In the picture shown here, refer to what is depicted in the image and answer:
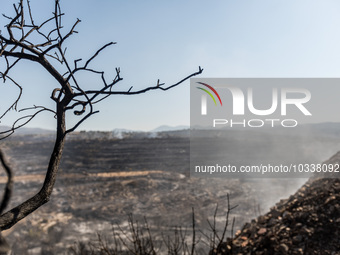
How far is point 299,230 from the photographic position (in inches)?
175

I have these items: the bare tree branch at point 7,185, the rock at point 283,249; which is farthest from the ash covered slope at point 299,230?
the bare tree branch at point 7,185

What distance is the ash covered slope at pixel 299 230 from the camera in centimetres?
415

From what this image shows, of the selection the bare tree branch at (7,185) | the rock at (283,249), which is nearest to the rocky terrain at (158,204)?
the rock at (283,249)

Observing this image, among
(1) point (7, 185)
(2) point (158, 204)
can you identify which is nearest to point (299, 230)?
(1) point (7, 185)

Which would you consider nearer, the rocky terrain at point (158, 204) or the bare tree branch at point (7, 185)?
the bare tree branch at point (7, 185)

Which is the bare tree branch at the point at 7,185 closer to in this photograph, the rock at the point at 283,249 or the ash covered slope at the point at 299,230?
the ash covered slope at the point at 299,230

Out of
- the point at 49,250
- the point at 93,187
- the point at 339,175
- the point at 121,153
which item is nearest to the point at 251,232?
the point at 339,175

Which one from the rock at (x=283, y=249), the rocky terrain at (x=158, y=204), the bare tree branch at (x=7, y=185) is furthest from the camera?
the rocky terrain at (x=158, y=204)

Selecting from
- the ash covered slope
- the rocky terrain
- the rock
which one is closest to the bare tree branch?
the rocky terrain

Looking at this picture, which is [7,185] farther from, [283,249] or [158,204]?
[158,204]

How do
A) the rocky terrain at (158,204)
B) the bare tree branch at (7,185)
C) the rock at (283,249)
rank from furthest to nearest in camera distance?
the rocky terrain at (158,204), the rock at (283,249), the bare tree branch at (7,185)

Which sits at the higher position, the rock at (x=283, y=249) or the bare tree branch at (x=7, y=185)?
the bare tree branch at (x=7, y=185)

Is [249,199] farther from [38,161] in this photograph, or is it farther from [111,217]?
[38,161]

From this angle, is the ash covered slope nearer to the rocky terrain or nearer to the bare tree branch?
the rocky terrain
